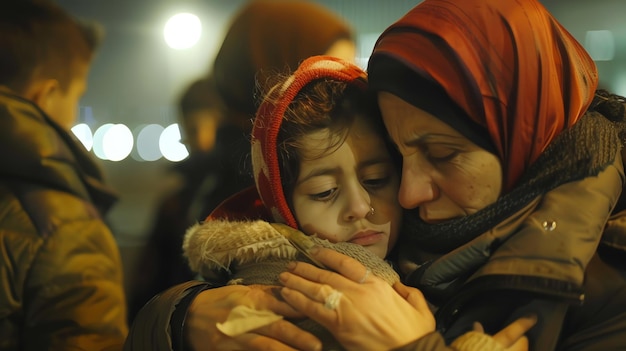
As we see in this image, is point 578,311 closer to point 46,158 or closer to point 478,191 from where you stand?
point 478,191

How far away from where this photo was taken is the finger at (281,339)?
1.03 metres

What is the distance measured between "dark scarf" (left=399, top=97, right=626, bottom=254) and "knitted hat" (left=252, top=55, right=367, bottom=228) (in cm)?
28

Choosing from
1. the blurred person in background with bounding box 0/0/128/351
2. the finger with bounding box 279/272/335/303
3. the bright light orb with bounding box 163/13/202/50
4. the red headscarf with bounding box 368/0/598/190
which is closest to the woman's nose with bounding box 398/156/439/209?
the red headscarf with bounding box 368/0/598/190

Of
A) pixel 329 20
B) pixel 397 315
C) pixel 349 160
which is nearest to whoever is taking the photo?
pixel 397 315

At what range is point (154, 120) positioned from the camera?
139 cm

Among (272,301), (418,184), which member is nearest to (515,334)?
(418,184)

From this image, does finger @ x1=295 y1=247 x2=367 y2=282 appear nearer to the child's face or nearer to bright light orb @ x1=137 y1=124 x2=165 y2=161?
the child's face

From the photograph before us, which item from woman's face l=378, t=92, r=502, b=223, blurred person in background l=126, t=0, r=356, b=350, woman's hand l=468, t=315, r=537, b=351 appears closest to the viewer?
woman's hand l=468, t=315, r=537, b=351

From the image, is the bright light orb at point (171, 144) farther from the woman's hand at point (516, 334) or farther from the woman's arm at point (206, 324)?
the woman's hand at point (516, 334)

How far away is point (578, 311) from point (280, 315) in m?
0.48

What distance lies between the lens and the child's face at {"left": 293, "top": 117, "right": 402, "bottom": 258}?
1132mm

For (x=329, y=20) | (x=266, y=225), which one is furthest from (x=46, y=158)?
(x=329, y=20)

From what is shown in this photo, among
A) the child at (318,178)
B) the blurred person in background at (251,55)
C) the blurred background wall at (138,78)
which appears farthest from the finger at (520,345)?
the blurred background wall at (138,78)

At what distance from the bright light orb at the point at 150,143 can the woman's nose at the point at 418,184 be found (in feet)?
1.90
